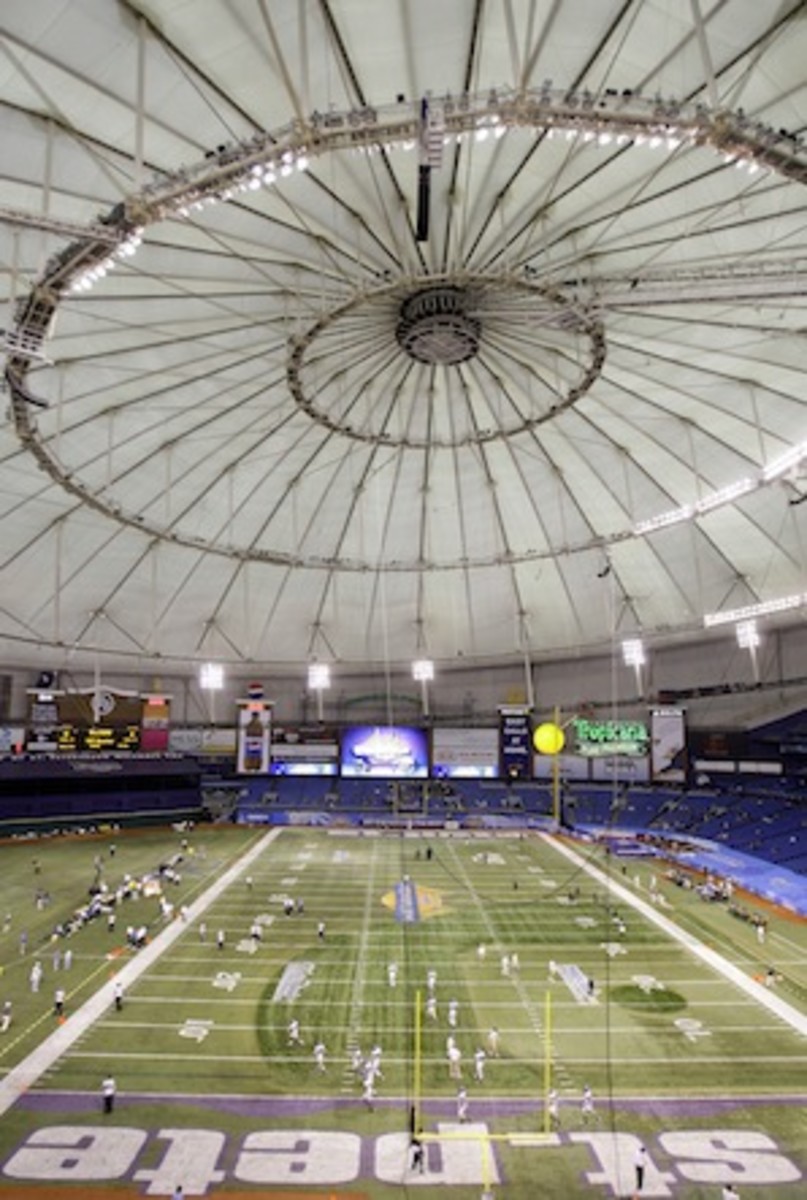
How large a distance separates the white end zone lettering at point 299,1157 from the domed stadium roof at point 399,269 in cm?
2097

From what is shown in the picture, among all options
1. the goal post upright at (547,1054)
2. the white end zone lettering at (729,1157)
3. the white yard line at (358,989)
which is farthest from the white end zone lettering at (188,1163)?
the white end zone lettering at (729,1157)

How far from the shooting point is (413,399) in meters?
38.4

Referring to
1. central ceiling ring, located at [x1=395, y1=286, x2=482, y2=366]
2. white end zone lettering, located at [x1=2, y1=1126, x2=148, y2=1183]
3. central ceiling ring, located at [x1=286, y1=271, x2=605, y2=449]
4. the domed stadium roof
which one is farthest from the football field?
central ceiling ring, located at [x1=395, y1=286, x2=482, y2=366]

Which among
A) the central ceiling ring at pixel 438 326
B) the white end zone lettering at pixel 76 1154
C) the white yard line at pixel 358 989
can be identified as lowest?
the white end zone lettering at pixel 76 1154

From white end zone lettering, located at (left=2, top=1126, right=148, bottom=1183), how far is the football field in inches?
1.9

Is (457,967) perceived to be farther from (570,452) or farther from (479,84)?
(479,84)

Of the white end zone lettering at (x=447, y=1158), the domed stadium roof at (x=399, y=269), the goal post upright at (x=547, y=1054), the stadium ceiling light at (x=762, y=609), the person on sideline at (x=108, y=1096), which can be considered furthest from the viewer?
the stadium ceiling light at (x=762, y=609)

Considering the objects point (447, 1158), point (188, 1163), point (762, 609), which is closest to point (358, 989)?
point (447, 1158)

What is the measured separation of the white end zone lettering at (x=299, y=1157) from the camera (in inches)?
664

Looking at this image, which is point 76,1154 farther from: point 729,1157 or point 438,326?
point 438,326

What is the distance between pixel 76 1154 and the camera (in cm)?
1750

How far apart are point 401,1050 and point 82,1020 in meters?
10.3

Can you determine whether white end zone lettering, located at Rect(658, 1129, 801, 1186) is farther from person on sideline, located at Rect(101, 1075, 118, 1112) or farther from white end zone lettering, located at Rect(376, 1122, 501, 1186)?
person on sideline, located at Rect(101, 1075, 118, 1112)

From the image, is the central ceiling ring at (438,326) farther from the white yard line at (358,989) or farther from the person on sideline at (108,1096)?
the person on sideline at (108,1096)
